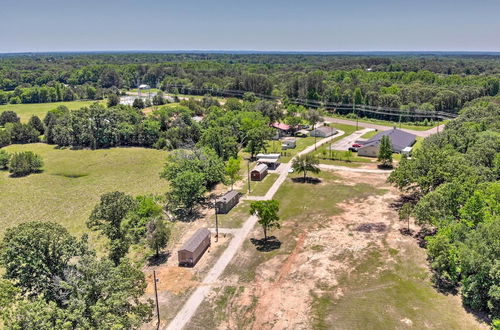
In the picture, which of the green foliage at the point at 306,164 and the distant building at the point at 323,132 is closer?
the green foliage at the point at 306,164

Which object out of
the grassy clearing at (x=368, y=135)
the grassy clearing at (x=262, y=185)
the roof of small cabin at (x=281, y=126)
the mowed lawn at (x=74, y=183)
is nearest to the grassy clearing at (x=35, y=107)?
the mowed lawn at (x=74, y=183)

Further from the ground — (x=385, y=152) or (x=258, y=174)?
(x=385, y=152)

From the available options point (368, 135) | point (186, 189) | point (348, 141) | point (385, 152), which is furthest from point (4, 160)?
point (368, 135)

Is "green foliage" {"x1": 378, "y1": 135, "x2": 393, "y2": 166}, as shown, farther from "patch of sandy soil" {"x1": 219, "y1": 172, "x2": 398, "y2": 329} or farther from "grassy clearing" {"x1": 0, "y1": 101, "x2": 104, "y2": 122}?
"grassy clearing" {"x1": 0, "y1": 101, "x2": 104, "y2": 122}

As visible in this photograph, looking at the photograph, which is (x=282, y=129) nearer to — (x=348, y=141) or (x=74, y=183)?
(x=348, y=141)

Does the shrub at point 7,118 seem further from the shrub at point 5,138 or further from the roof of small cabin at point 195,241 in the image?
the roof of small cabin at point 195,241

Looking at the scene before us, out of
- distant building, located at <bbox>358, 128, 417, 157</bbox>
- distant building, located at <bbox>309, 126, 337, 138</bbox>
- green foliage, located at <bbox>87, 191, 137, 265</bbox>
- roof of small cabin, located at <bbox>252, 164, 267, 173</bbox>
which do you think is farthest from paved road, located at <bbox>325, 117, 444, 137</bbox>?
green foliage, located at <bbox>87, 191, 137, 265</bbox>
